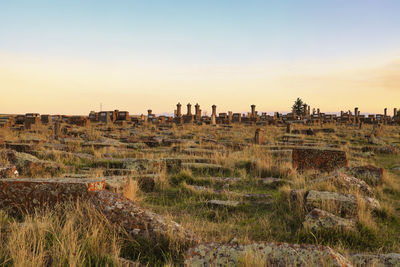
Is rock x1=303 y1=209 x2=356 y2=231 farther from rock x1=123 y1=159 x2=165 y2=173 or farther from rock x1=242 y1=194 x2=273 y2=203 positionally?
rock x1=123 y1=159 x2=165 y2=173

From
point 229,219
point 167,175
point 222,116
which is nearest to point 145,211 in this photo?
point 229,219

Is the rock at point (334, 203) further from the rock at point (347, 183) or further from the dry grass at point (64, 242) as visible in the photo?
the dry grass at point (64, 242)

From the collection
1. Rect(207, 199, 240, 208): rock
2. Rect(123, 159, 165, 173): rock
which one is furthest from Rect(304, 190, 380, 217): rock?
Rect(123, 159, 165, 173): rock

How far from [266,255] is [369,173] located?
6133 millimetres

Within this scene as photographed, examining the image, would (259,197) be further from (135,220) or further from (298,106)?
(298,106)

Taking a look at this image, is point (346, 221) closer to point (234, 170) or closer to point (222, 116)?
point (234, 170)

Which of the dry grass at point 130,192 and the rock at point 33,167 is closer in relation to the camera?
the dry grass at point 130,192

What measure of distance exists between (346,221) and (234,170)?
4697 mm

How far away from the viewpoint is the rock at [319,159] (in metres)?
8.23

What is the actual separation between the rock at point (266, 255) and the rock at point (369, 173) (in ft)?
18.3

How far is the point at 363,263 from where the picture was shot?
278 centimetres

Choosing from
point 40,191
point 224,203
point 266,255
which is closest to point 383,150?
point 224,203

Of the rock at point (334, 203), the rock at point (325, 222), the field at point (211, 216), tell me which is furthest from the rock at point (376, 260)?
the rock at point (334, 203)

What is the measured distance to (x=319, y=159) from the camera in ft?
27.5
